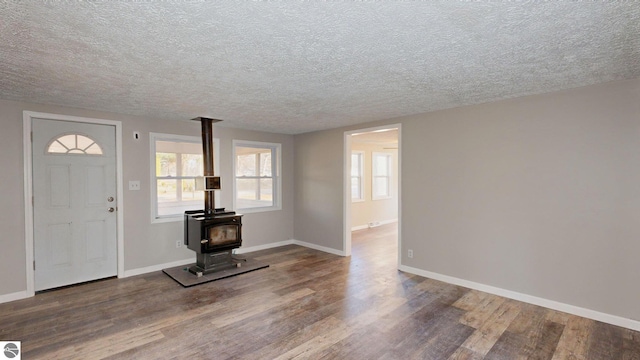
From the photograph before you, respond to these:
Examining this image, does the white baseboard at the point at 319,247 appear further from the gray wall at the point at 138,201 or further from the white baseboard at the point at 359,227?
the white baseboard at the point at 359,227

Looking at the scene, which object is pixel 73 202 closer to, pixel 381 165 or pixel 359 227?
pixel 359 227

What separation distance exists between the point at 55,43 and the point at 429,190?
13.5ft

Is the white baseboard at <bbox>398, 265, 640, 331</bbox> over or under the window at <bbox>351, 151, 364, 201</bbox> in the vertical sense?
under

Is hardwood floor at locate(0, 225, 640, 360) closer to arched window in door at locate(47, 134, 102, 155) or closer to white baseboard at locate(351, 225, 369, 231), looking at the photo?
arched window in door at locate(47, 134, 102, 155)

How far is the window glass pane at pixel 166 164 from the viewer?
4.80m

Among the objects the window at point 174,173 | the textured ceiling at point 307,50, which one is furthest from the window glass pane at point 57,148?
the window at point 174,173

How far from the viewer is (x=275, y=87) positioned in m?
3.09

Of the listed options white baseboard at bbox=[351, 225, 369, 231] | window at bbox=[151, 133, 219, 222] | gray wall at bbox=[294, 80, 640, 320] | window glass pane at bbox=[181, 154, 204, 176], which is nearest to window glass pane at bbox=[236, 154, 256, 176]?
window at bbox=[151, 133, 219, 222]

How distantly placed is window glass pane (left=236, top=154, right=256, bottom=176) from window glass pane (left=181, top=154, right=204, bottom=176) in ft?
2.34

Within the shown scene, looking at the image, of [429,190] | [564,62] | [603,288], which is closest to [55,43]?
[564,62]

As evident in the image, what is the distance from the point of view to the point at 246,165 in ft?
19.5

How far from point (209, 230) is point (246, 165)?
1.83m

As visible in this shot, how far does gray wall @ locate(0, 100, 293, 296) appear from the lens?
11.7 feet

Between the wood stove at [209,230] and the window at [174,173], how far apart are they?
0.50 metres
